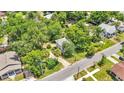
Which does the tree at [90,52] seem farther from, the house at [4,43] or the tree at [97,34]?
the house at [4,43]

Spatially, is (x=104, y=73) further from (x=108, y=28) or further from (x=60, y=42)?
(x=108, y=28)

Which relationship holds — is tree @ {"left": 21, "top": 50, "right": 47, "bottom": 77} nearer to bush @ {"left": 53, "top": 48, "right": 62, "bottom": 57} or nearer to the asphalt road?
the asphalt road

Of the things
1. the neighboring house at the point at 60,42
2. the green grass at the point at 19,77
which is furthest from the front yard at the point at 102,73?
the green grass at the point at 19,77

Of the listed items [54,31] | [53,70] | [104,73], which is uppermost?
[54,31]

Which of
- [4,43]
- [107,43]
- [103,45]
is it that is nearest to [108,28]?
[107,43]

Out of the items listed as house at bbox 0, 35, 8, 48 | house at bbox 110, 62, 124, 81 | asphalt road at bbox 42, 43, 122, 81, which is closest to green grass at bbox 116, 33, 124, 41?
asphalt road at bbox 42, 43, 122, 81
